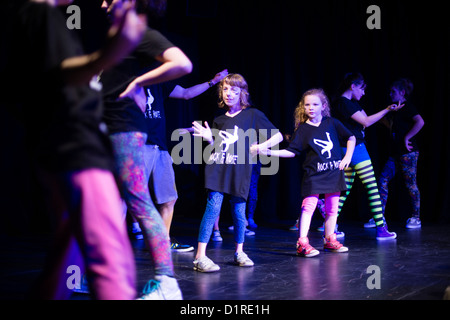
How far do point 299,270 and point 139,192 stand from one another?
4.78 ft

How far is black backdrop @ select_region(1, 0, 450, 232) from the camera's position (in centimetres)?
566

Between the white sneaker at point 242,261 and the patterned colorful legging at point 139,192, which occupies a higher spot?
the patterned colorful legging at point 139,192

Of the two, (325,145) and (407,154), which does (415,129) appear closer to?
(407,154)

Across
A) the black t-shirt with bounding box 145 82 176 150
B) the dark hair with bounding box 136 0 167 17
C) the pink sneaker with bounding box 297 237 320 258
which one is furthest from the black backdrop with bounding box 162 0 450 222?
the dark hair with bounding box 136 0 167 17

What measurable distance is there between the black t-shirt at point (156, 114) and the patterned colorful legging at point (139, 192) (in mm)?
1058

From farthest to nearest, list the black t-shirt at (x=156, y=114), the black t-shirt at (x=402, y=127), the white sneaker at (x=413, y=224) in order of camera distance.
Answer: the black t-shirt at (x=402, y=127) < the white sneaker at (x=413, y=224) < the black t-shirt at (x=156, y=114)

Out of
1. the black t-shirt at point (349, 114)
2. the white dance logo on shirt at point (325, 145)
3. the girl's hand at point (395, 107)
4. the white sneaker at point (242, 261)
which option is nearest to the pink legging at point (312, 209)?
the white dance logo on shirt at point (325, 145)

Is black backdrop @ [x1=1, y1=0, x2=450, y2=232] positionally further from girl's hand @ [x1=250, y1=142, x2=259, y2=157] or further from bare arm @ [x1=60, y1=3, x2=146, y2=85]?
bare arm @ [x1=60, y1=3, x2=146, y2=85]

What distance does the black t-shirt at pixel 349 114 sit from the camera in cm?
445

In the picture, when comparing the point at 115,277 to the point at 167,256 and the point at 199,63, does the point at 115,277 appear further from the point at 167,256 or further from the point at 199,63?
the point at 199,63

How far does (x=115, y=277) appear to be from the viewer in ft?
4.38

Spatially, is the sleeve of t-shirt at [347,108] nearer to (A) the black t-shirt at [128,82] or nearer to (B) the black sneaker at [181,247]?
Answer: (B) the black sneaker at [181,247]

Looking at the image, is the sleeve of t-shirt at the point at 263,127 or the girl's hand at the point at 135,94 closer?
the girl's hand at the point at 135,94
